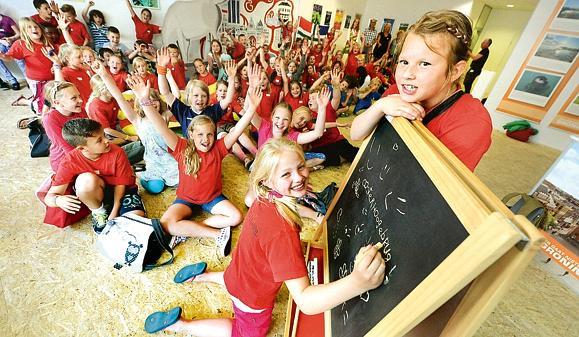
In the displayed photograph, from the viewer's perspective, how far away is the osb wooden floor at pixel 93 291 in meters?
1.42

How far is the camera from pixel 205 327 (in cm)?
134

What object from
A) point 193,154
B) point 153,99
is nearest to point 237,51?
point 153,99

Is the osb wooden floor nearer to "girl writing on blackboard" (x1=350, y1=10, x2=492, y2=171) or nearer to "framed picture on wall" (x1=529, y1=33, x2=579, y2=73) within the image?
"girl writing on blackboard" (x1=350, y1=10, x2=492, y2=171)

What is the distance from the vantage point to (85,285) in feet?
5.20

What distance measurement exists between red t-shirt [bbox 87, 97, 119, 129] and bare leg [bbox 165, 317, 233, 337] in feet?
8.26

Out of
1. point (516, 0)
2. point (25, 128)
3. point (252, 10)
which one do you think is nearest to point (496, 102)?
point (516, 0)

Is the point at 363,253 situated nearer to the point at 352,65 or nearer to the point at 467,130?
the point at 467,130

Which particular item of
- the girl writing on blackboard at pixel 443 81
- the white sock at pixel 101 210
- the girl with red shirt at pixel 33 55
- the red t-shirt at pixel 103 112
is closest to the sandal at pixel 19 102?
the girl with red shirt at pixel 33 55

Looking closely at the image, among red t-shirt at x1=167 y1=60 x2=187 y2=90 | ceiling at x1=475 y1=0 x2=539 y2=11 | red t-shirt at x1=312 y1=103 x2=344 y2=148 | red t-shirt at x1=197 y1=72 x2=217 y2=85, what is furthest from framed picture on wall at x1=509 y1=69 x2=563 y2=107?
red t-shirt at x1=167 y1=60 x2=187 y2=90

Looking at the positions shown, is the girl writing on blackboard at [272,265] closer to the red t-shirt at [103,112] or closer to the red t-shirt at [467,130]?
the red t-shirt at [467,130]

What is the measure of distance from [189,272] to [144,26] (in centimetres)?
569

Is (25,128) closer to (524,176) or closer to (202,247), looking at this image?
(202,247)

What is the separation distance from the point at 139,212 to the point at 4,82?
4949 millimetres

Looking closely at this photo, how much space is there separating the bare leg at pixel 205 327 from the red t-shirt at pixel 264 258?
10.8 inches
